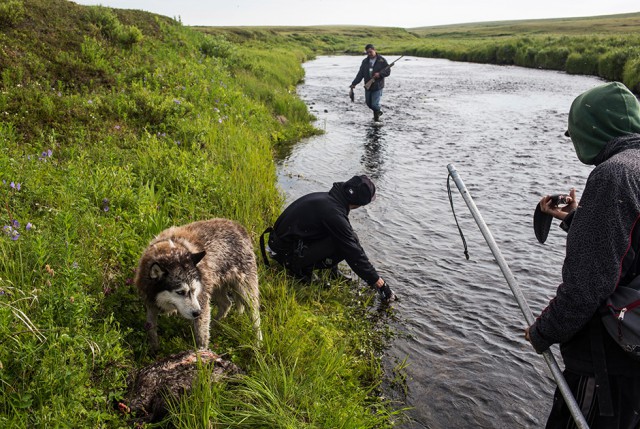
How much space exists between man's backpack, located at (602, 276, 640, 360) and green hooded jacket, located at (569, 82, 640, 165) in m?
0.93

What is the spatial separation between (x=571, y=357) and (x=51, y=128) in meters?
8.63

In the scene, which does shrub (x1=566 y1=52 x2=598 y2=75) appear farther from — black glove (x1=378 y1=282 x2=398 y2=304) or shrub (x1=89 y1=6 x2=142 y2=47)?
black glove (x1=378 y1=282 x2=398 y2=304)

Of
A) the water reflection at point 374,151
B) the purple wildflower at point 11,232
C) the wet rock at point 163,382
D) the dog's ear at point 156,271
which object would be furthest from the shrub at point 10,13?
the wet rock at point 163,382

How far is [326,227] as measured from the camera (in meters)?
6.38

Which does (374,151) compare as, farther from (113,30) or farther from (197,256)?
(197,256)

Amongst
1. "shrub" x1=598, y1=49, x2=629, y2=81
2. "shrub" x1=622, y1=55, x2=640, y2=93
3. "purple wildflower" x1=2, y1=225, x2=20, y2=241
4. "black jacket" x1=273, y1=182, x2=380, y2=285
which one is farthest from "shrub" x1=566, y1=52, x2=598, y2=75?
"purple wildflower" x1=2, y1=225, x2=20, y2=241

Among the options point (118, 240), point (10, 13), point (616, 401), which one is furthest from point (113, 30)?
point (616, 401)

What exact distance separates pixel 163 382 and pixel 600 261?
132 inches

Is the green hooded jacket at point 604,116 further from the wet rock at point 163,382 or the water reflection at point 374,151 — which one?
the water reflection at point 374,151

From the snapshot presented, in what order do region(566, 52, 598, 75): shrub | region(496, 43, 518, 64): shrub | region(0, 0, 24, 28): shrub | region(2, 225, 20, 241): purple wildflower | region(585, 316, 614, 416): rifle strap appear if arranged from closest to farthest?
region(585, 316, 614, 416): rifle strap, region(2, 225, 20, 241): purple wildflower, region(0, 0, 24, 28): shrub, region(566, 52, 598, 75): shrub, region(496, 43, 518, 64): shrub

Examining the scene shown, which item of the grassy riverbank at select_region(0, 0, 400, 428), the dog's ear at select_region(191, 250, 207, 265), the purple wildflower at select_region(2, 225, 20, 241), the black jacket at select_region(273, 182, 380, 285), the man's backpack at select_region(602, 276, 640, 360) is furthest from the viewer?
the black jacket at select_region(273, 182, 380, 285)

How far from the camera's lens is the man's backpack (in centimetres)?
260

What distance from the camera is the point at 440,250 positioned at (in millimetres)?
8562

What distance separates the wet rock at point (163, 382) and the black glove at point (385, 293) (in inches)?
124
